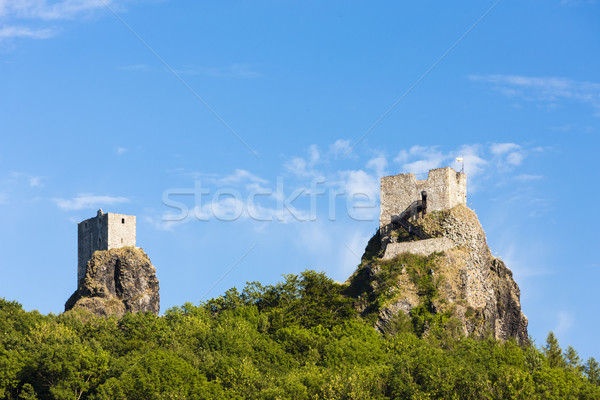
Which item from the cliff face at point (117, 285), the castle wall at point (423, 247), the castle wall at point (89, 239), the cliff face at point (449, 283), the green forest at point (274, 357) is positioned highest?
the castle wall at point (89, 239)

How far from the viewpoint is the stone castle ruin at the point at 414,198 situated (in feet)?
371

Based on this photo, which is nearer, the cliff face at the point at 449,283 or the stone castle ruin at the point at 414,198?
the cliff face at the point at 449,283

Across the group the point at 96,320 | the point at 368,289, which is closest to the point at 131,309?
the point at 96,320

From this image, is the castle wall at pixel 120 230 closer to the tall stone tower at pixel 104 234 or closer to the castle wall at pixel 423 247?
the tall stone tower at pixel 104 234

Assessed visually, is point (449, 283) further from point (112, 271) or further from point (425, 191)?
point (112, 271)

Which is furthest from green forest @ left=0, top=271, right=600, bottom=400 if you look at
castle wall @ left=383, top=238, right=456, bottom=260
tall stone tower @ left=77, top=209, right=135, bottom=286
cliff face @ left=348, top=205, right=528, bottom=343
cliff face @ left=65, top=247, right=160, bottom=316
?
tall stone tower @ left=77, top=209, right=135, bottom=286

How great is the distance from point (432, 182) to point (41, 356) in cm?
4315

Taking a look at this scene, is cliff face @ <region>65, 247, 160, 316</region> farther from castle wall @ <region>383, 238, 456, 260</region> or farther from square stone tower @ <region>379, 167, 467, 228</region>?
castle wall @ <region>383, 238, 456, 260</region>

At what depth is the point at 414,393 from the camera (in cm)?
8838

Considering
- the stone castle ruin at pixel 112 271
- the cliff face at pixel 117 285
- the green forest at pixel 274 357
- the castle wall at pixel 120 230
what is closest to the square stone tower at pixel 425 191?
the green forest at pixel 274 357

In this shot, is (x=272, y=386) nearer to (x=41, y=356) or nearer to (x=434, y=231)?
(x=41, y=356)

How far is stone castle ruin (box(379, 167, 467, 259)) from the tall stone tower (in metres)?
37.9

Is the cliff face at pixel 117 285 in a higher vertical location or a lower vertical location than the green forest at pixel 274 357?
higher

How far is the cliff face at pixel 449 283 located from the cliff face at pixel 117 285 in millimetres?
32701
